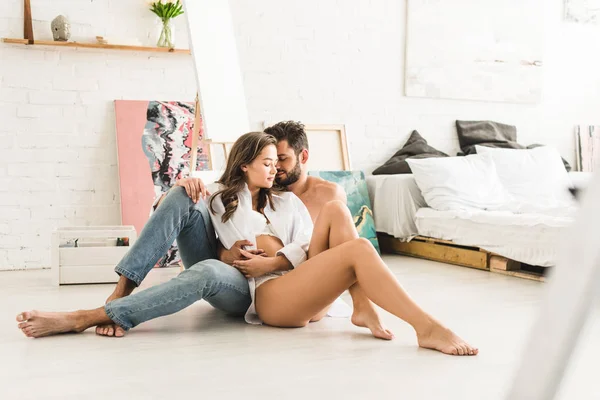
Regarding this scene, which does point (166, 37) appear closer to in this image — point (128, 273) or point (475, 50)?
point (128, 273)

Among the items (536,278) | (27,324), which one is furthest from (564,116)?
(27,324)

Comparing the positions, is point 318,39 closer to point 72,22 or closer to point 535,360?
point 72,22

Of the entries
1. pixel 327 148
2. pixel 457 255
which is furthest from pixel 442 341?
pixel 327 148

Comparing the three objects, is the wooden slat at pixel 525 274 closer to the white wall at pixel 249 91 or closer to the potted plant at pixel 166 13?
the white wall at pixel 249 91

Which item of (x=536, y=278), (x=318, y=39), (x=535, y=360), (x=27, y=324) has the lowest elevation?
(x=536, y=278)

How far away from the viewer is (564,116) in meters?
5.88

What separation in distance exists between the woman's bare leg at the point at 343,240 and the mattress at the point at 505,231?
1572 millimetres

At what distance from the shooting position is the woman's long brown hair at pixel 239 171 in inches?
96.2

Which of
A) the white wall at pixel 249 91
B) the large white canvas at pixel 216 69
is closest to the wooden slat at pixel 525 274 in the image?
the white wall at pixel 249 91

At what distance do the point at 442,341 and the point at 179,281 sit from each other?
3.00 feet

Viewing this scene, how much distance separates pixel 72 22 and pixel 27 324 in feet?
8.77

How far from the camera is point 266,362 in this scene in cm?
196

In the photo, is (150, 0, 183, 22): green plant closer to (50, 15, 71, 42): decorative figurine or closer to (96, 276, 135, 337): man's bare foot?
(50, 15, 71, 42): decorative figurine

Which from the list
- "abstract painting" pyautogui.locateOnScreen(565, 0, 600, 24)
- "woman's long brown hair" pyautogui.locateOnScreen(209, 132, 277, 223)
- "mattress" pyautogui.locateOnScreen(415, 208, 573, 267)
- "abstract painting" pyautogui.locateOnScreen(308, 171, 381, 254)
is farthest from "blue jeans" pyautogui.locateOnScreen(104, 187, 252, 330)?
"abstract painting" pyautogui.locateOnScreen(565, 0, 600, 24)
